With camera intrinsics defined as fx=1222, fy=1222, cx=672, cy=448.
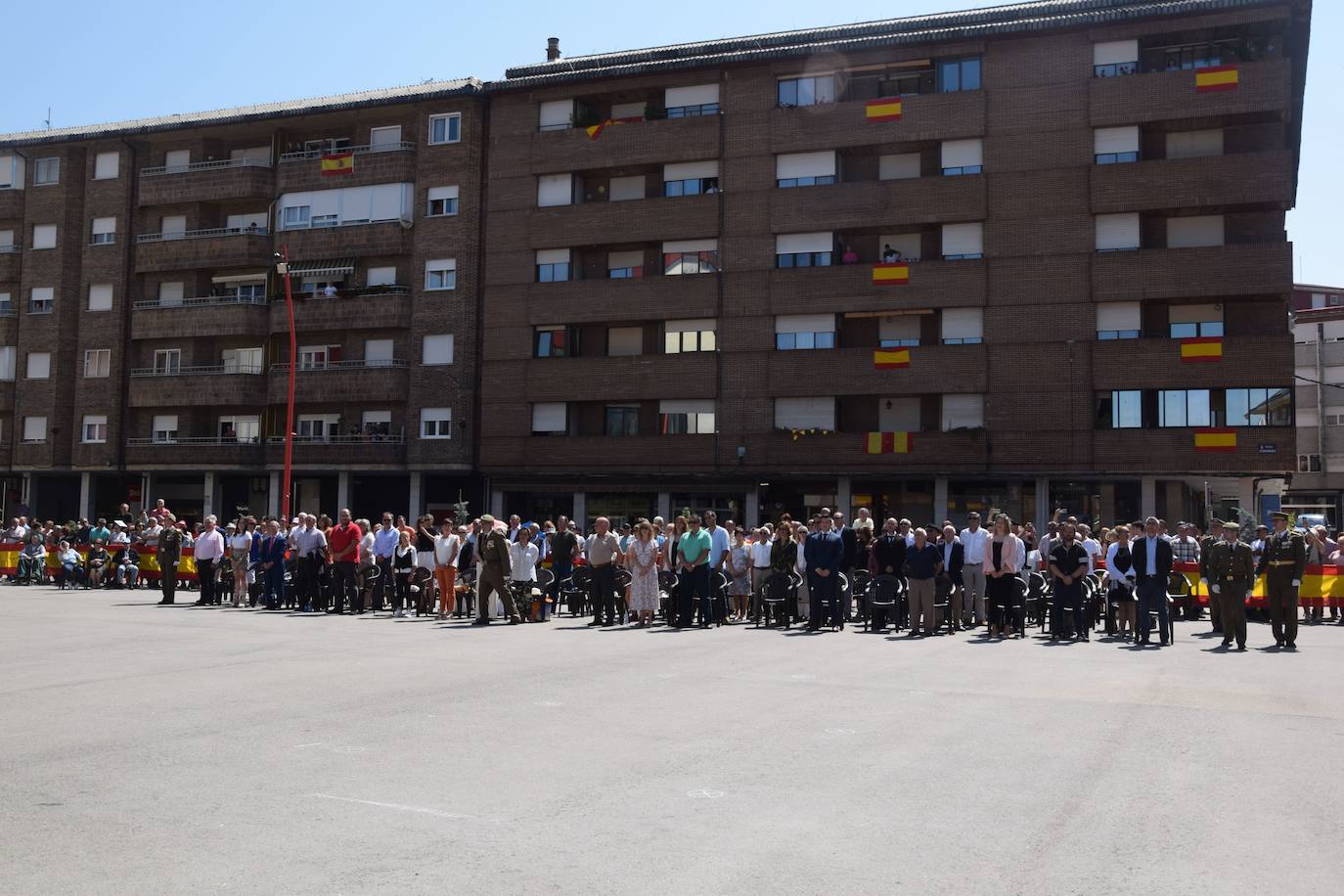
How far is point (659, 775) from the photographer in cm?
793

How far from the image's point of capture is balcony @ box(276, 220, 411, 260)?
4834 cm

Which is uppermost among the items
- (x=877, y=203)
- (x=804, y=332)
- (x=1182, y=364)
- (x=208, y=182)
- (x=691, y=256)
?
(x=208, y=182)

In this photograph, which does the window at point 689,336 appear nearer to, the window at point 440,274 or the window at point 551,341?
the window at point 551,341

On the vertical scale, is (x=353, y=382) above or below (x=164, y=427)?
above

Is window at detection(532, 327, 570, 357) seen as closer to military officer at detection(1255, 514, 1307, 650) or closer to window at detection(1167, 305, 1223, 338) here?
window at detection(1167, 305, 1223, 338)

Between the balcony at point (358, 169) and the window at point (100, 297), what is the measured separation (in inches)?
380

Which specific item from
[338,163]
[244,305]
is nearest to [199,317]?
[244,305]

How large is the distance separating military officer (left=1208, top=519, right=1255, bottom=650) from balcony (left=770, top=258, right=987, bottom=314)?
2405 cm

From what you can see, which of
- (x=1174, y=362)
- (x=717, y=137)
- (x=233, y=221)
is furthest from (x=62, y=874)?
(x=233, y=221)

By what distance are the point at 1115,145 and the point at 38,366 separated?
148 ft

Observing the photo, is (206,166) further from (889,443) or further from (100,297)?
(889,443)

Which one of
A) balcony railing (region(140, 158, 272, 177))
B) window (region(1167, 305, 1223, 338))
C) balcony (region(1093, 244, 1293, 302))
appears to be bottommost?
window (region(1167, 305, 1223, 338))

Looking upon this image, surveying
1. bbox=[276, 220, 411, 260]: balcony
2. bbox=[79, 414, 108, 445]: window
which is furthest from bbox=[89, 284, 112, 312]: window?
bbox=[276, 220, 411, 260]: balcony

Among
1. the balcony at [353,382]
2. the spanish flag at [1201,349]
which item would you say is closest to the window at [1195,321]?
the spanish flag at [1201,349]
